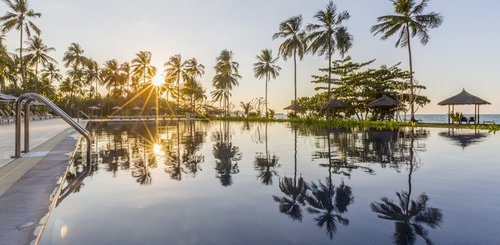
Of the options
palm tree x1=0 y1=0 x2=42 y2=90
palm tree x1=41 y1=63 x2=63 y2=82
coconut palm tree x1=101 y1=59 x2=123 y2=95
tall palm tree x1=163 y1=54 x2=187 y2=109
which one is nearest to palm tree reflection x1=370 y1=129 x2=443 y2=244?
palm tree x1=0 y1=0 x2=42 y2=90

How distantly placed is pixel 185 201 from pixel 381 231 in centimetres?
240

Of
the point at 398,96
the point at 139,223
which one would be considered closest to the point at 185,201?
the point at 139,223

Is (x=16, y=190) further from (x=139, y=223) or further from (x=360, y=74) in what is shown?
(x=360, y=74)

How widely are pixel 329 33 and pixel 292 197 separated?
27926 millimetres

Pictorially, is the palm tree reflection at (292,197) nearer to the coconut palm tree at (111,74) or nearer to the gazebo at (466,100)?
the gazebo at (466,100)

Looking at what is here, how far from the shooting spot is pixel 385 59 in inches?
1262

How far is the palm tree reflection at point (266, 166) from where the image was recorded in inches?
208

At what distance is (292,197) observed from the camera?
4117 mm

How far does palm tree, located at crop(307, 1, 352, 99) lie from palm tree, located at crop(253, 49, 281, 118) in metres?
12.9

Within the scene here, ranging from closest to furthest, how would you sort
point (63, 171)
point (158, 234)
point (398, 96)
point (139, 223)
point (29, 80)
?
point (158, 234), point (139, 223), point (63, 171), point (398, 96), point (29, 80)

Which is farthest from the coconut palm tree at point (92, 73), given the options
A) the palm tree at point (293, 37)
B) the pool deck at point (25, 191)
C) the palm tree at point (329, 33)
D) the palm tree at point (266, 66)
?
the pool deck at point (25, 191)

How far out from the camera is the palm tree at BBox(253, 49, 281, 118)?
42.8 metres

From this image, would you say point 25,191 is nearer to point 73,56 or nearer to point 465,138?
point 465,138

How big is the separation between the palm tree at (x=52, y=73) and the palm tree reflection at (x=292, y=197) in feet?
208
